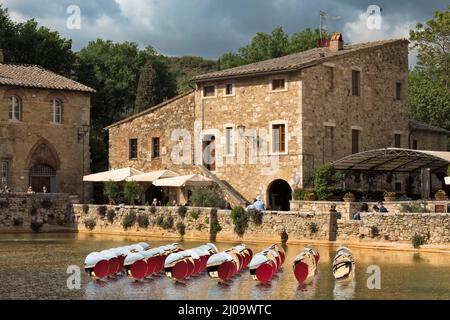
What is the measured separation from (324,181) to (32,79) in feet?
61.0

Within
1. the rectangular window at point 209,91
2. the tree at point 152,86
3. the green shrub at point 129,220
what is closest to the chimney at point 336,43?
the rectangular window at point 209,91

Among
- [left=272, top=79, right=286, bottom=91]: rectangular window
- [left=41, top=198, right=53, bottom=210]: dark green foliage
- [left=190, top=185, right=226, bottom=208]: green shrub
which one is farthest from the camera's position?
[left=41, top=198, right=53, bottom=210]: dark green foliage

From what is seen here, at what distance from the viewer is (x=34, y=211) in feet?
148

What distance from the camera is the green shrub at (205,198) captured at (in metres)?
42.3

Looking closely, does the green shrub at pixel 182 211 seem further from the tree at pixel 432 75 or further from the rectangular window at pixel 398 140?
the tree at pixel 432 75

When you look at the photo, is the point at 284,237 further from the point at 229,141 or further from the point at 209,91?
the point at 209,91

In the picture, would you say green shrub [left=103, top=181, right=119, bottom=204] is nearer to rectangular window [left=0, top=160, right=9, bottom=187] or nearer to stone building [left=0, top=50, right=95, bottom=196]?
stone building [left=0, top=50, right=95, bottom=196]

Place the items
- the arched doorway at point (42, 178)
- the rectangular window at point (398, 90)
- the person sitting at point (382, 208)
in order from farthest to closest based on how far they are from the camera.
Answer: the arched doorway at point (42, 178), the rectangular window at point (398, 90), the person sitting at point (382, 208)

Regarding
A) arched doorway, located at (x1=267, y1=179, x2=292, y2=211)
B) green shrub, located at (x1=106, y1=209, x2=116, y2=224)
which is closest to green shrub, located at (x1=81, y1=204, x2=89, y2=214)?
green shrub, located at (x1=106, y1=209, x2=116, y2=224)

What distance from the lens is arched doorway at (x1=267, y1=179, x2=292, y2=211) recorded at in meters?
45.1

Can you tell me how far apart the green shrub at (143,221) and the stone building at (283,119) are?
5405mm

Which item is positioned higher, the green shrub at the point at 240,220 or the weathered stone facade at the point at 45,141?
the weathered stone facade at the point at 45,141

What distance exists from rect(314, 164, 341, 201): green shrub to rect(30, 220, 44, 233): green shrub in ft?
45.3

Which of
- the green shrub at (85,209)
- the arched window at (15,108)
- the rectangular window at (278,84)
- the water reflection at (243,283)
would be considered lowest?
the water reflection at (243,283)
